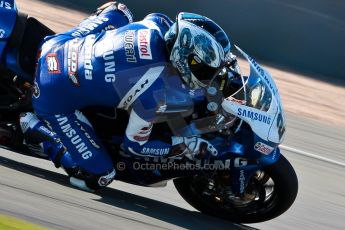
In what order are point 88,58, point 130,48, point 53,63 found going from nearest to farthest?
1. point 130,48
2. point 88,58
3. point 53,63

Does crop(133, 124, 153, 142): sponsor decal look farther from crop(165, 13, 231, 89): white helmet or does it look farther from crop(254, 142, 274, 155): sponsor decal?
crop(254, 142, 274, 155): sponsor decal

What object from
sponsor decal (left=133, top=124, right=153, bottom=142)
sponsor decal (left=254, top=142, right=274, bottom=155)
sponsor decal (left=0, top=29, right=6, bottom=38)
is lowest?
sponsor decal (left=254, top=142, right=274, bottom=155)

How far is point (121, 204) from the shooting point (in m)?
5.86

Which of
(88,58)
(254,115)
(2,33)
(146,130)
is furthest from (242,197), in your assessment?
(2,33)

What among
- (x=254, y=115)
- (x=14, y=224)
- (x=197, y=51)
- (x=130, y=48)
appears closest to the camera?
(x=14, y=224)

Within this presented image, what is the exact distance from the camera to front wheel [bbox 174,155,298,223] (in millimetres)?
5734

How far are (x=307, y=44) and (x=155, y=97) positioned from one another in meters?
6.66

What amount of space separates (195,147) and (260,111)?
1.70 feet

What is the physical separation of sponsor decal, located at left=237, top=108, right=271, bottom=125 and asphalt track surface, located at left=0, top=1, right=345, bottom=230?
32.7 inches

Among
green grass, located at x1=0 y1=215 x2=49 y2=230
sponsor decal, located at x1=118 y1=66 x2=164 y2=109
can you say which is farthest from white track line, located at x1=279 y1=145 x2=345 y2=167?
green grass, located at x1=0 y1=215 x2=49 y2=230

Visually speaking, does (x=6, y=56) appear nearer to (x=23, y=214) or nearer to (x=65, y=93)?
(x=65, y=93)

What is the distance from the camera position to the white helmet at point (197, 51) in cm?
556

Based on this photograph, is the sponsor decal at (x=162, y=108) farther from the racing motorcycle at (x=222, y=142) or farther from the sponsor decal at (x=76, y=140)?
the sponsor decal at (x=76, y=140)

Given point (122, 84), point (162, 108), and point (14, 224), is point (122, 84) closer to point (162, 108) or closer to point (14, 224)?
point (162, 108)
